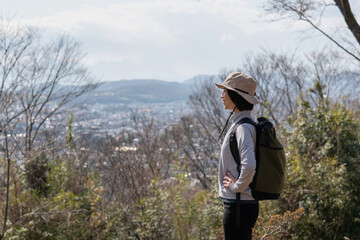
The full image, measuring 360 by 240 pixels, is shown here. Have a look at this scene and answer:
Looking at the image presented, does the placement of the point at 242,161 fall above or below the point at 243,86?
below

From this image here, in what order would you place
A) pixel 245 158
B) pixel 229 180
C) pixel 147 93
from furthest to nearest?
1. pixel 147 93
2. pixel 229 180
3. pixel 245 158

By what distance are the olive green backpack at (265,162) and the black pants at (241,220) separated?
66 mm

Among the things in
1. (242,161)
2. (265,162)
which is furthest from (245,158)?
(265,162)

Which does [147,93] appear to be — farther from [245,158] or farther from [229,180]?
[245,158]

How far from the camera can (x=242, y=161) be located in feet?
6.35

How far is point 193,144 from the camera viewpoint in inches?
835

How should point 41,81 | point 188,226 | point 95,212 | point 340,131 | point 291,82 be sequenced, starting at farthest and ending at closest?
1. point 291,82
2. point 41,81
3. point 95,212
4. point 188,226
5. point 340,131

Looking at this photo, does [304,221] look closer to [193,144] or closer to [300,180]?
[300,180]

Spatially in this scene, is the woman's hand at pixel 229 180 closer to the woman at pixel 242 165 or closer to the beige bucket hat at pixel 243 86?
the woman at pixel 242 165

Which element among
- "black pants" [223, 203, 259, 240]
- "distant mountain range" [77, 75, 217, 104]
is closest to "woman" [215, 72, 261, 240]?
"black pants" [223, 203, 259, 240]

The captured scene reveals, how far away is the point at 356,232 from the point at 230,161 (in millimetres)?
3665

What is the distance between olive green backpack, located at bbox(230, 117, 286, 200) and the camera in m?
2.00

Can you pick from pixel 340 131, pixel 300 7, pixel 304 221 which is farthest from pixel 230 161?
pixel 300 7

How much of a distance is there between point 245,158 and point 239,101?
0.36m
